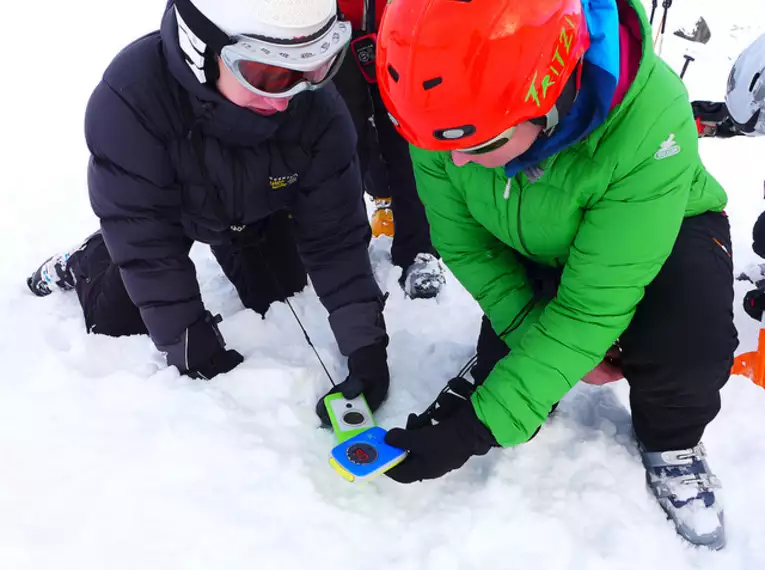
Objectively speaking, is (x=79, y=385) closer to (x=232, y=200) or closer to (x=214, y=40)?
(x=232, y=200)

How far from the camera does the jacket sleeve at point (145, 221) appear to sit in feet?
5.40

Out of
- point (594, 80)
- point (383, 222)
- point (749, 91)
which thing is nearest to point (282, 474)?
point (594, 80)

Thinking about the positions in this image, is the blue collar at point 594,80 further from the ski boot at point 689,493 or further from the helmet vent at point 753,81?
the helmet vent at point 753,81

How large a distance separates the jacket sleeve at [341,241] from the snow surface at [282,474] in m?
0.18

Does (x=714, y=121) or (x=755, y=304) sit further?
(x=714, y=121)

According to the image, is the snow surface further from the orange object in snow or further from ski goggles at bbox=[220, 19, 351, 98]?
ski goggles at bbox=[220, 19, 351, 98]

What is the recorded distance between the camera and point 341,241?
6.64 feet

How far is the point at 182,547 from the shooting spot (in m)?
1.37

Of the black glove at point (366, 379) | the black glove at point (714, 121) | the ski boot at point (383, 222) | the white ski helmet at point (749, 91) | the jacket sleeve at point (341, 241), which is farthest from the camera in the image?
the ski boot at point (383, 222)

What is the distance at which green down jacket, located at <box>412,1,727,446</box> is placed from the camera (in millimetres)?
1286

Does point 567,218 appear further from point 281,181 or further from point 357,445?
point 281,181

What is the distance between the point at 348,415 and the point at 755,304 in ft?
5.16

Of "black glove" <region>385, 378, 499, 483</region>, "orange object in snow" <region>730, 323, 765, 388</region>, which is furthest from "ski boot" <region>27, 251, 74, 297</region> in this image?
"orange object in snow" <region>730, 323, 765, 388</region>

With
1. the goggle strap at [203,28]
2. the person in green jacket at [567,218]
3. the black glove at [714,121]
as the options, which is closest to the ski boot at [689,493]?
the person in green jacket at [567,218]
